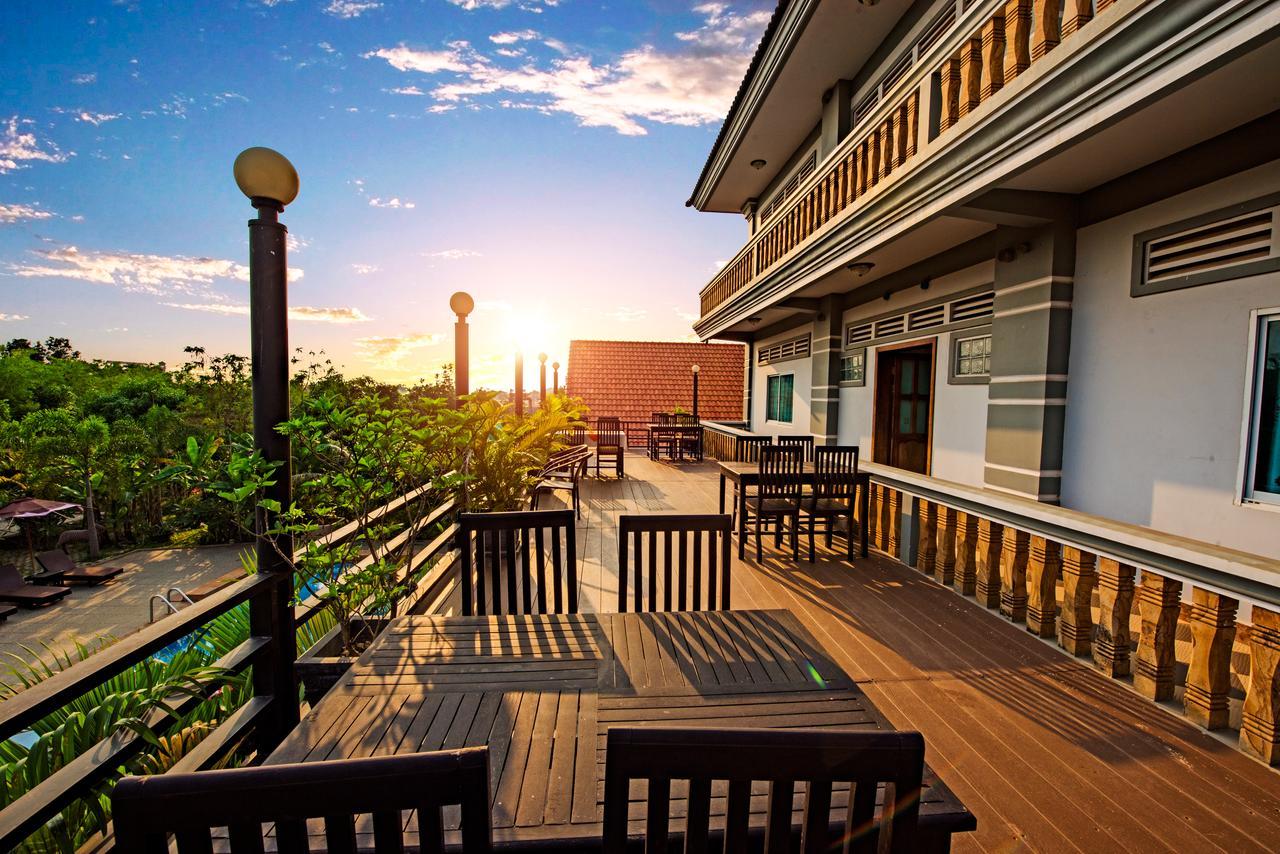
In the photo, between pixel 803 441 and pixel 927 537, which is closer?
pixel 927 537

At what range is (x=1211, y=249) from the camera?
312cm

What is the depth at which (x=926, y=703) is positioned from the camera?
2758 mm

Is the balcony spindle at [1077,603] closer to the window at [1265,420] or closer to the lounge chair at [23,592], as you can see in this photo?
the window at [1265,420]

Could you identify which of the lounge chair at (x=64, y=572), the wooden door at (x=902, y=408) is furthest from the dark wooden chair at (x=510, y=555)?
the lounge chair at (x=64, y=572)

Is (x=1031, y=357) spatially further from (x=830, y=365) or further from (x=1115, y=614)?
(x=830, y=365)

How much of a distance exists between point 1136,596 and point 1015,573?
2.02 ft

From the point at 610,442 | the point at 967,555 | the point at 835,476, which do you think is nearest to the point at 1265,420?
the point at 967,555

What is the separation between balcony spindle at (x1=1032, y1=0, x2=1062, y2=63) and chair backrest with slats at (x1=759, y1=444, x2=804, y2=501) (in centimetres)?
343

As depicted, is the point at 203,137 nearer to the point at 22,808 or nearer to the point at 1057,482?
the point at 22,808

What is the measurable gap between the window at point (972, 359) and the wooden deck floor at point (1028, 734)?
2026 millimetres

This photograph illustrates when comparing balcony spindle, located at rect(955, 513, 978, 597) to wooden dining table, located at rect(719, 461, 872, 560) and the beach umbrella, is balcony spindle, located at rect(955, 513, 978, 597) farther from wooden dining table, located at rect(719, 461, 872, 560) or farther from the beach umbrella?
the beach umbrella

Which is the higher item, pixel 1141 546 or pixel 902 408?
pixel 902 408

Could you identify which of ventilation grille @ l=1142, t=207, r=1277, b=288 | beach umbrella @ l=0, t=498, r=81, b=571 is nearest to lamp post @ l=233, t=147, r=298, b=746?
ventilation grille @ l=1142, t=207, r=1277, b=288

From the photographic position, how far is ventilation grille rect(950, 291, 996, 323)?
15.8ft
